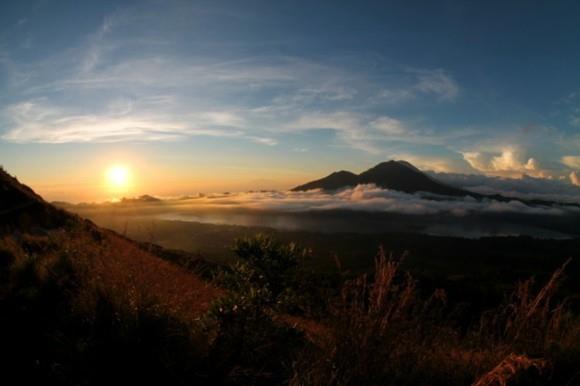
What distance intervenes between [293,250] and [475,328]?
9.80 feet

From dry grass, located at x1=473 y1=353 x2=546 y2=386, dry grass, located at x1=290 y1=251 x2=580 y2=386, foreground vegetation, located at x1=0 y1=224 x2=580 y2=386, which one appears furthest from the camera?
dry grass, located at x1=290 y1=251 x2=580 y2=386

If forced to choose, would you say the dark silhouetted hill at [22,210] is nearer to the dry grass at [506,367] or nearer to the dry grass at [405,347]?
the dry grass at [405,347]

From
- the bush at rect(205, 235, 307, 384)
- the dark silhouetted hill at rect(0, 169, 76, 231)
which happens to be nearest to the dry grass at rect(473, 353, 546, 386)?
the bush at rect(205, 235, 307, 384)

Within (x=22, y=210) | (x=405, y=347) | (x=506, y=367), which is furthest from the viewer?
(x=22, y=210)

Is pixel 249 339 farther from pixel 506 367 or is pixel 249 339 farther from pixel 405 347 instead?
pixel 506 367

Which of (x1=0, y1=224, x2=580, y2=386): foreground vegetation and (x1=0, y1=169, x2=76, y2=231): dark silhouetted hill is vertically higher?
(x1=0, y1=169, x2=76, y2=231): dark silhouetted hill

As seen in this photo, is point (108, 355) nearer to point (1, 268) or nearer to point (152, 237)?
point (152, 237)

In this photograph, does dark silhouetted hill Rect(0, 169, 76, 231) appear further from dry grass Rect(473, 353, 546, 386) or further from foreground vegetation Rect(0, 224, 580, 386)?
dry grass Rect(473, 353, 546, 386)

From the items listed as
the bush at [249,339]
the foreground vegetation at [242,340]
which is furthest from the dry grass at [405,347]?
the bush at [249,339]

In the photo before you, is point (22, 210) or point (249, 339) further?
point (22, 210)

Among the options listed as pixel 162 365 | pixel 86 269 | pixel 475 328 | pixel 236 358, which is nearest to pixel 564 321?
pixel 475 328

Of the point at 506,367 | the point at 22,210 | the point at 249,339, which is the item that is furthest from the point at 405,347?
the point at 22,210

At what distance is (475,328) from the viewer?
559cm

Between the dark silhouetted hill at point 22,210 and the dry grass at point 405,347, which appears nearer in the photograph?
the dry grass at point 405,347
